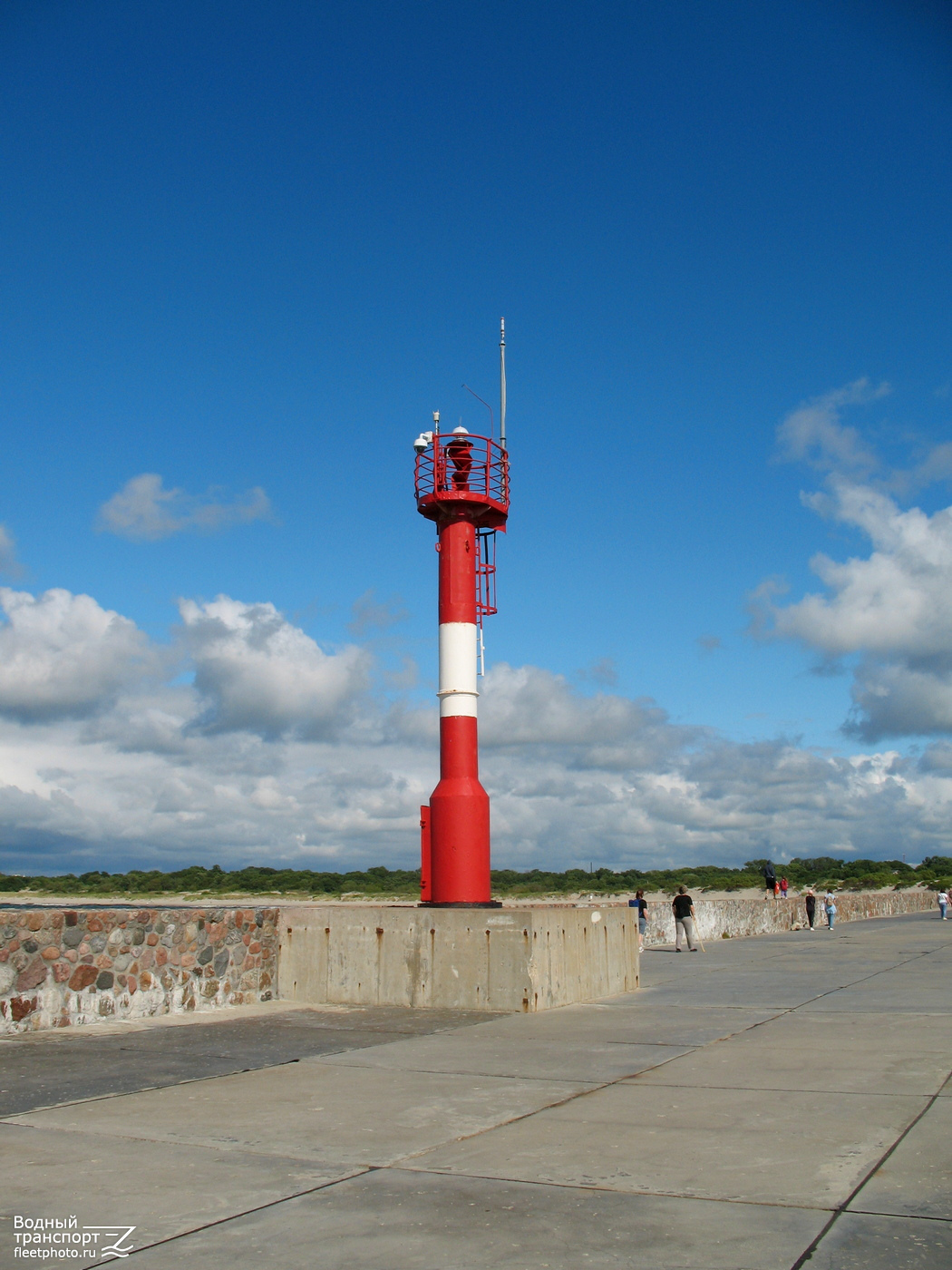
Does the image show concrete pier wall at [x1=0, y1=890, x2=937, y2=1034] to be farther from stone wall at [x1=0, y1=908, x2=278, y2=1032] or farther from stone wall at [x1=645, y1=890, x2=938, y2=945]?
stone wall at [x1=645, y1=890, x2=938, y2=945]

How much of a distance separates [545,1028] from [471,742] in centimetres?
597

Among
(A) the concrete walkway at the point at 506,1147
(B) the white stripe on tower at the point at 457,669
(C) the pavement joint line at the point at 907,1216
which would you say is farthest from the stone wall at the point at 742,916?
(C) the pavement joint line at the point at 907,1216

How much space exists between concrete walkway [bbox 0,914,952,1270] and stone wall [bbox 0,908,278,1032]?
78 cm

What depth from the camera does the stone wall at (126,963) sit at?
36.7ft

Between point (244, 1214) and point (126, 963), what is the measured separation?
7980mm

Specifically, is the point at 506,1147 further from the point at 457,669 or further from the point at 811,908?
the point at 811,908

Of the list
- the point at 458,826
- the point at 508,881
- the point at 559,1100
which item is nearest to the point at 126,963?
the point at 458,826

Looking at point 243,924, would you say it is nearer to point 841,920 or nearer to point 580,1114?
point 580,1114

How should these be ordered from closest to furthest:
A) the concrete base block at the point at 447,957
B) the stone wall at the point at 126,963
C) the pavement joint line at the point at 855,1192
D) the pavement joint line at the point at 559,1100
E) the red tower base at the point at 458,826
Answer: the pavement joint line at the point at 855,1192 < the pavement joint line at the point at 559,1100 < the stone wall at the point at 126,963 < the concrete base block at the point at 447,957 < the red tower base at the point at 458,826

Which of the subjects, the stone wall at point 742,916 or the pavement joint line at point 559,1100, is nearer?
the pavement joint line at point 559,1100

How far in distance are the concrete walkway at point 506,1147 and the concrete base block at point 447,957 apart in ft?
5.93

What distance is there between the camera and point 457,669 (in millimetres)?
16812

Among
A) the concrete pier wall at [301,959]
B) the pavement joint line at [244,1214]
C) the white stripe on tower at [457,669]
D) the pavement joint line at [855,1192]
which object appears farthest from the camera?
the white stripe on tower at [457,669]

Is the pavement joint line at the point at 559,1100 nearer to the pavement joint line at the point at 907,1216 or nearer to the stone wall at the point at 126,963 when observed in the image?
the pavement joint line at the point at 907,1216
